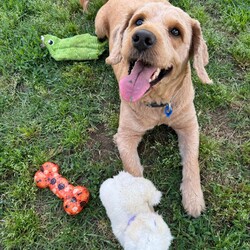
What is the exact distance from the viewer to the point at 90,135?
367 cm

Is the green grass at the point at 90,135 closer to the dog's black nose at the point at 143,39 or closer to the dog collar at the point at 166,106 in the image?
the dog collar at the point at 166,106

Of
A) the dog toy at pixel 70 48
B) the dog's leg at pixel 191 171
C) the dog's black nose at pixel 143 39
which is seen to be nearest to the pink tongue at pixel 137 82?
the dog's black nose at pixel 143 39

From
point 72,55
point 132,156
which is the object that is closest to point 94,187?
point 132,156

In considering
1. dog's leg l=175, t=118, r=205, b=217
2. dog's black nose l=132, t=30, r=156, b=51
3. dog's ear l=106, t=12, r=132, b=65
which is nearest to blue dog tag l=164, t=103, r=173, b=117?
dog's leg l=175, t=118, r=205, b=217

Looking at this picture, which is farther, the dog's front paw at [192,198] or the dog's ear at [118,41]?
the dog's ear at [118,41]

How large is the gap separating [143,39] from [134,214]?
127cm

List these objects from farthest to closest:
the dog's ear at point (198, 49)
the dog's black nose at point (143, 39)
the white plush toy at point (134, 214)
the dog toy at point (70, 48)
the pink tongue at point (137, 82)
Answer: the dog toy at point (70, 48)
the dog's ear at point (198, 49)
the pink tongue at point (137, 82)
the dog's black nose at point (143, 39)
the white plush toy at point (134, 214)

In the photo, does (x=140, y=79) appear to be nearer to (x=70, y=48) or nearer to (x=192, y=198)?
(x=192, y=198)

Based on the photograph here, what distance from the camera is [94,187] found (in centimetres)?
323

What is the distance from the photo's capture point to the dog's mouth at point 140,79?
281cm

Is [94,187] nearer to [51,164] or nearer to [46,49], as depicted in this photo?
[51,164]

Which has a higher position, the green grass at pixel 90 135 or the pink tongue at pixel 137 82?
the pink tongue at pixel 137 82

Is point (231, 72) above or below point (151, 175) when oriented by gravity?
above

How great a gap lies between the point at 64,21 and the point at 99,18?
654 millimetres
